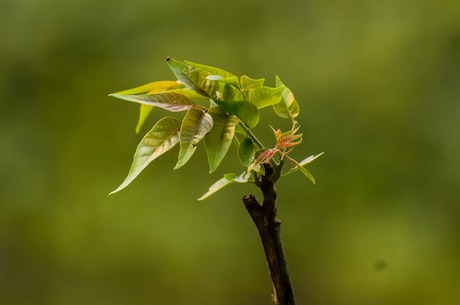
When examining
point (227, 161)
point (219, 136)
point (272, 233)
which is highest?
point (227, 161)

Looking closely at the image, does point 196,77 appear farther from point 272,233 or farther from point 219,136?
point 272,233

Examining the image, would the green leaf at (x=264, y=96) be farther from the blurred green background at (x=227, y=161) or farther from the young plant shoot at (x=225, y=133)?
the blurred green background at (x=227, y=161)

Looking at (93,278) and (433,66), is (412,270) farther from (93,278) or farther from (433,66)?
(93,278)

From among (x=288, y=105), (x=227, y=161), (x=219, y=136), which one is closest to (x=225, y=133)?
(x=219, y=136)

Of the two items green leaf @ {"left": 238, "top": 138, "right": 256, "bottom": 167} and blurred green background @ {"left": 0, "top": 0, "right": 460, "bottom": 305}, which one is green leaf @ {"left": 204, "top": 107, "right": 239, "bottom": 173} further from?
blurred green background @ {"left": 0, "top": 0, "right": 460, "bottom": 305}

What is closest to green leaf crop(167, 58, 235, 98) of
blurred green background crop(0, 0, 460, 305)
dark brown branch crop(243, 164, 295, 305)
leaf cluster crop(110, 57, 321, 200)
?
leaf cluster crop(110, 57, 321, 200)

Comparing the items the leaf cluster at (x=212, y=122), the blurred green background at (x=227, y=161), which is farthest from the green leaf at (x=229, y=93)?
the blurred green background at (x=227, y=161)
